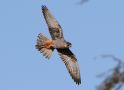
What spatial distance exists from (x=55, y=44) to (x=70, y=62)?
181cm

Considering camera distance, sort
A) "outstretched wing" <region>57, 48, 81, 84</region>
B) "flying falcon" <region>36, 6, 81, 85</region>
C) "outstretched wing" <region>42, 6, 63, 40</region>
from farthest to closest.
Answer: "outstretched wing" <region>57, 48, 81, 84</region>
"outstretched wing" <region>42, 6, 63, 40</region>
"flying falcon" <region>36, 6, 81, 85</region>

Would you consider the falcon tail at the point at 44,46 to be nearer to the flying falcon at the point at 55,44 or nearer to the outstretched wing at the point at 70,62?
the flying falcon at the point at 55,44

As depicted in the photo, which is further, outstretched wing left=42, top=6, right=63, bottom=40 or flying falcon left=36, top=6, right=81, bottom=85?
outstretched wing left=42, top=6, right=63, bottom=40

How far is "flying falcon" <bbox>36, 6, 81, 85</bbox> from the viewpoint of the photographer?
13.5 metres

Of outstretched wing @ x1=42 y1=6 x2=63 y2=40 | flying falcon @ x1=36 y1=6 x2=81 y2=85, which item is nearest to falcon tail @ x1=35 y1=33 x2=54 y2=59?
flying falcon @ x1=36 y1=6 x2=81 y2=85

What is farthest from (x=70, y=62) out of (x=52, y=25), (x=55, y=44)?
(x=55, y=44)

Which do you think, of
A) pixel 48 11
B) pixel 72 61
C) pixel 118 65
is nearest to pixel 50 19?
pixel 48 11

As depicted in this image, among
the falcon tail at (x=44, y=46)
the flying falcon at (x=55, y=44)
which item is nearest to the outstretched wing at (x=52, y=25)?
the flying falcon at (x=55, y=44)

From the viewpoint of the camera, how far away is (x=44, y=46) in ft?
45.5

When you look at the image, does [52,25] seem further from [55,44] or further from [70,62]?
[70,62]

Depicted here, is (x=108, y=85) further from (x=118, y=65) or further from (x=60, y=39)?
(x=60, y=39)

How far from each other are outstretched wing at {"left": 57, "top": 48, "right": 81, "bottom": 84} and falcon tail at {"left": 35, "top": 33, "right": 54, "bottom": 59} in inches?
16.2

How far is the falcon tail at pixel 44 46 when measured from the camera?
13.5 metres

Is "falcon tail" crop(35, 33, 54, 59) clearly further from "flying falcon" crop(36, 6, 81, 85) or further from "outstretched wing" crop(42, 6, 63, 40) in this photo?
"outstretched wing" crop(42, 6, 63, 40)
